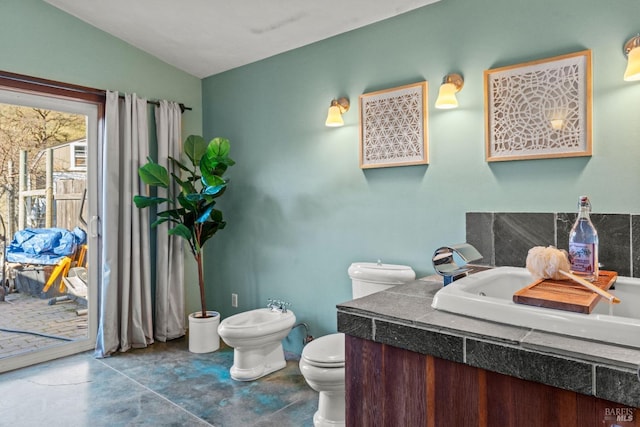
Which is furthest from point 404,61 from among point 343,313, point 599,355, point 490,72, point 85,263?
point 85,263

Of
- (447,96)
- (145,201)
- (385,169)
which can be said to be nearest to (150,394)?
(145,201)

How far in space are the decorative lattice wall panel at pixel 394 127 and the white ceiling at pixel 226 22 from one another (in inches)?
19.7

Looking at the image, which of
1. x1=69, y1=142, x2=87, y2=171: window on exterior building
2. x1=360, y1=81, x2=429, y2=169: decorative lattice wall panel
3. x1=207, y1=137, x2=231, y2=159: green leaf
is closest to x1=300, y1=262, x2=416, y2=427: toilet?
x1=360, y1=81, x2=429, y2=169: decorative lattice wall panel

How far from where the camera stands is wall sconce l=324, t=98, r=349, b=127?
2715mm

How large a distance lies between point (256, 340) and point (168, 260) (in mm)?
1260

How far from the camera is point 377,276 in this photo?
2.40m

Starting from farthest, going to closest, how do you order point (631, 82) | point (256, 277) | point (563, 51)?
point (256, 277), point (563, 51), point (631, 82)

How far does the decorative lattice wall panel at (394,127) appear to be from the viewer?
2418mm

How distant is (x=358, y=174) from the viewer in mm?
2742

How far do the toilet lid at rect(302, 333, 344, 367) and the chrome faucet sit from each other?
2.32 ft

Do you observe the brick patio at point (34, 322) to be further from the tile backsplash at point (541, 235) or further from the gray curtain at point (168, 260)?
the tile backsplash at point (541, 235)

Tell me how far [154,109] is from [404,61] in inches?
86.4

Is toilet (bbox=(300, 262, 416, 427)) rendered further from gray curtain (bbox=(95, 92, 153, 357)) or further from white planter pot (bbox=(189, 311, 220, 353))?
gray curtain (bbox=(95, 92, 153, 357))

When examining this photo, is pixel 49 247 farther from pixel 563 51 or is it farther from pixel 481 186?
pixel 563 51
